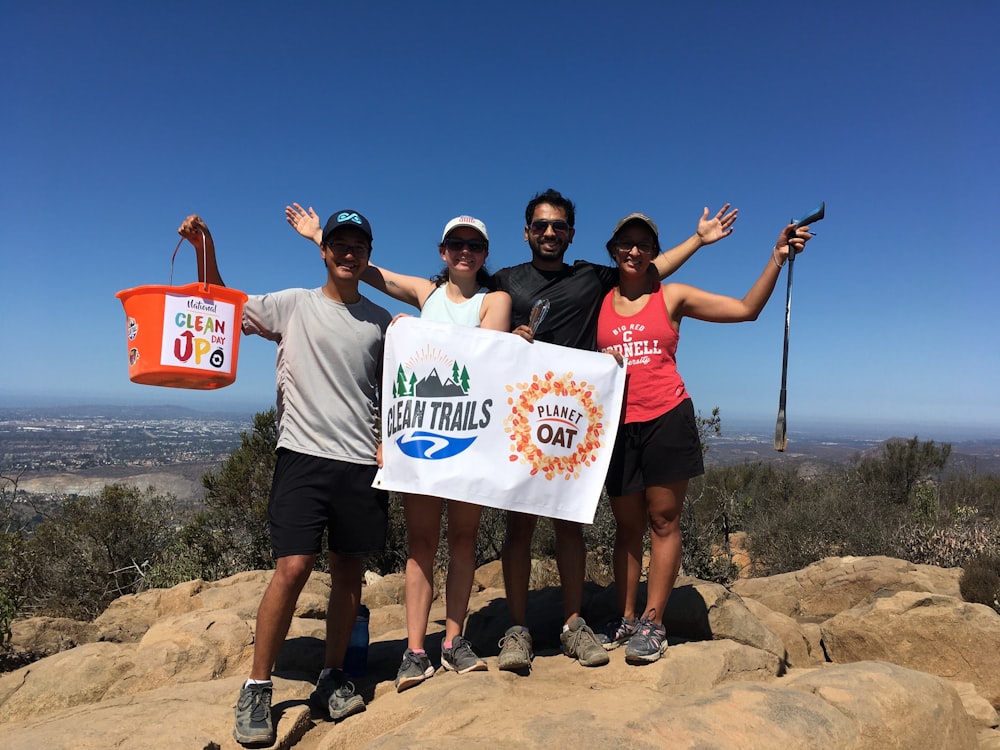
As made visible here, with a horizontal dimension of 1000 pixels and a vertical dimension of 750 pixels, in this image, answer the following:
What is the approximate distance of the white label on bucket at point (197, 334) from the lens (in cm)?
330

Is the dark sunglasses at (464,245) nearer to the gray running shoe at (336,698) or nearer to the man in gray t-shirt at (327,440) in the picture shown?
the man in gray t-shirt at (327,440)

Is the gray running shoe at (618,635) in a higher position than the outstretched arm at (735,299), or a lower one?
lower

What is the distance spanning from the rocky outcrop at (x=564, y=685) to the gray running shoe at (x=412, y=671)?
5cm

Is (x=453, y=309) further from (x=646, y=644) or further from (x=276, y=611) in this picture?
(x=646, y=644)

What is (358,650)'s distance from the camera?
4.13 m

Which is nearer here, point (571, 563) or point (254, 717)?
point (254, 717)

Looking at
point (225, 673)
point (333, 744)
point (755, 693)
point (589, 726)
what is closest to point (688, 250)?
point (755, 693)

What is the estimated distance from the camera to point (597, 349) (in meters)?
4.14

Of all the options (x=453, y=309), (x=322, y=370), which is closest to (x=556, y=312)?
(x=453, y=309)

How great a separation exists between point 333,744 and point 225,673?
6.10 feet

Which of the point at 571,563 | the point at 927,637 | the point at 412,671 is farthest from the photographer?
the point at 927,637

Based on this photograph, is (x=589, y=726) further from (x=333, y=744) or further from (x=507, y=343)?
(x=507, y=343)

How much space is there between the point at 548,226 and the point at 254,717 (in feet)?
10.6

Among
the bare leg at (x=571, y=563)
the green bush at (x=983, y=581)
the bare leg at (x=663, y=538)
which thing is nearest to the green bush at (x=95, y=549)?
the bare leg at (x=571, y=563)
